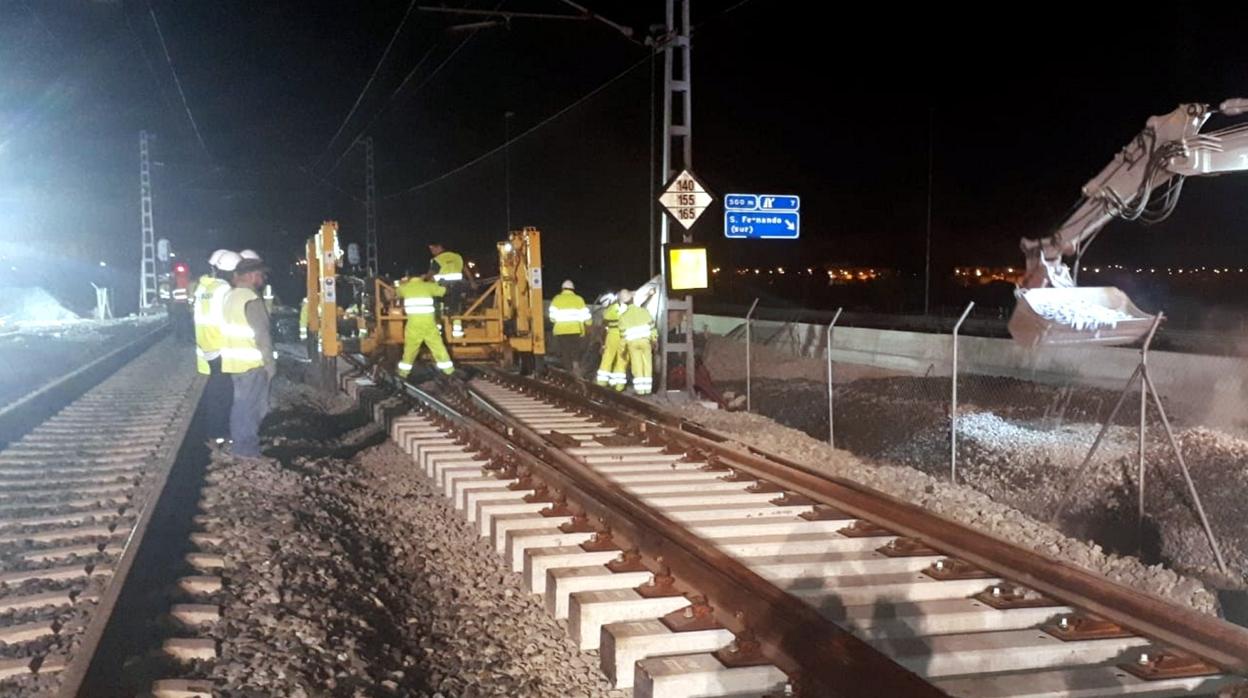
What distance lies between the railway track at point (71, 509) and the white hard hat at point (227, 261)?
190 centimetres

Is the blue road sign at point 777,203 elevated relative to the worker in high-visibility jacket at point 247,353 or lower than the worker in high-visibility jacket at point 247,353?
elevated

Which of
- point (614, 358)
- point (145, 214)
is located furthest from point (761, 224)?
point (145, 214)

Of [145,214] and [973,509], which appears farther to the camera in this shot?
[145,214]

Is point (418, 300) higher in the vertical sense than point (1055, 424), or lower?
higher

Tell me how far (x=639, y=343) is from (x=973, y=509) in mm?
8477

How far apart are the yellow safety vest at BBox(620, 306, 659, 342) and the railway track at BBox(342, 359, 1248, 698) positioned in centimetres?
719

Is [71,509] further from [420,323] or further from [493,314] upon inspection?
[493,314]

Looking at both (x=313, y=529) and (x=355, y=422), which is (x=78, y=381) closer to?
(x=355, y=422)

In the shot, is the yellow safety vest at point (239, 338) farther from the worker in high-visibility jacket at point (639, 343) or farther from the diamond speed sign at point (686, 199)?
the worker in high-visibility jacket at point (639, 343)

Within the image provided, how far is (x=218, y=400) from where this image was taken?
11.6 m

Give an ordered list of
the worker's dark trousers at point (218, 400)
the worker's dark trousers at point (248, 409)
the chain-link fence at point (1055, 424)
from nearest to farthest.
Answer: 1. the worker's dark trousers at point (248, 409)
2. the chain-link fence at point (1055, 424)
3. the worker's dark trousers at point (218, 400)

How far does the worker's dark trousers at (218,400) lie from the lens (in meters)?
11.5

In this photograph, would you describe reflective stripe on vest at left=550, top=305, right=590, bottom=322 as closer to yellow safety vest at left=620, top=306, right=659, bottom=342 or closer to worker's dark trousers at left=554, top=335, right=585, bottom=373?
yellow safety vest at left=620, top=306, right=659, bottom=342

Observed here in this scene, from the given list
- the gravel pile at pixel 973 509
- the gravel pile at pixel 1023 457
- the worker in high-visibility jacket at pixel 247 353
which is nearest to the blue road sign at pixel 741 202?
the gravel pile at pixel 973 509
